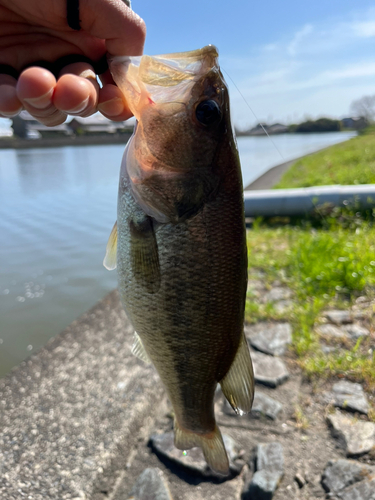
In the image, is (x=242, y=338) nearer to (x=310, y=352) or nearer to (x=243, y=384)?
(x=243, y=384)

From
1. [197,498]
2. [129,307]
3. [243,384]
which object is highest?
[129,307]

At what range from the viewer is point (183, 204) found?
140cm

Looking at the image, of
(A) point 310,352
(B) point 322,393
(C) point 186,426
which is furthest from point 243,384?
(A) point 310,352

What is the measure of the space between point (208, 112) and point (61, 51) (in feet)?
2.87

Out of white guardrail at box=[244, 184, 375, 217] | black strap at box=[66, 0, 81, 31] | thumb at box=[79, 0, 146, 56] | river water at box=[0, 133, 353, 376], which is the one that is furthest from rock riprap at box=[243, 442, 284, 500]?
white guardrail at box=[244, 184, 375, 217]

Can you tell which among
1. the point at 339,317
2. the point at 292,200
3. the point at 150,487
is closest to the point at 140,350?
the point at 150,487

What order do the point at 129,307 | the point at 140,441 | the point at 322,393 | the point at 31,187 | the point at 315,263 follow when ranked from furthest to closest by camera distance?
the point at 31,187 → the point at 315,263 → the point at 322,393 → the point at 140,441 → the point at 129,307

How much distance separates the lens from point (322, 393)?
2.84 metres

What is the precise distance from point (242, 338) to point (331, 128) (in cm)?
7322

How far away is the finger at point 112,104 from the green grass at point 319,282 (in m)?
2.47

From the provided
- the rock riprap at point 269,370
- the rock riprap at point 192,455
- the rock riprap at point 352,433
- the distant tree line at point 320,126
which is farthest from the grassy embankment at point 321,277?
the distant tree line at point 320,126

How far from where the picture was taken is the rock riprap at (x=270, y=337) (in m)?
3.36

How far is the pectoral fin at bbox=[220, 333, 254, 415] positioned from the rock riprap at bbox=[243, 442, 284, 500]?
95 centimetres

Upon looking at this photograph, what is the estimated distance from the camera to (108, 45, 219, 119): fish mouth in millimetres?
1384
